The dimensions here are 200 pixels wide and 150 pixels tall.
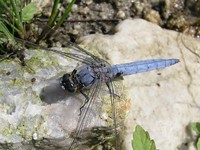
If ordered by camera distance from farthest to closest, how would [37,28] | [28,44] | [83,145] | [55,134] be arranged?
[37,28] → [28,44] → [83,145] → [55,134]

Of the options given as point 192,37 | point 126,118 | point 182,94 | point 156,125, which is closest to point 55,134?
point 126,118

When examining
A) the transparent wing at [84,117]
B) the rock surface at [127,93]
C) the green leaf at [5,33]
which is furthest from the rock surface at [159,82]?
the green leaf at [5,33]

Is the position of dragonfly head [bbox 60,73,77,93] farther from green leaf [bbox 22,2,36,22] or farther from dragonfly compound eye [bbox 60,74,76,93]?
green leaf [bbox 22,2,36,22]

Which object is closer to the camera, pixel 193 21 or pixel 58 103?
pixel 58 103

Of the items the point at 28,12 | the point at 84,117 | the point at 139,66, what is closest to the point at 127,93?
the point at 139,66

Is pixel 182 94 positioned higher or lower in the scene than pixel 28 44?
lower

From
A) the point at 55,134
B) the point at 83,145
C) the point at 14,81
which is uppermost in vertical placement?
the point at 14,81

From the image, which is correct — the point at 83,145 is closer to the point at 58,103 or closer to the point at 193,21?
the point at 58,103
